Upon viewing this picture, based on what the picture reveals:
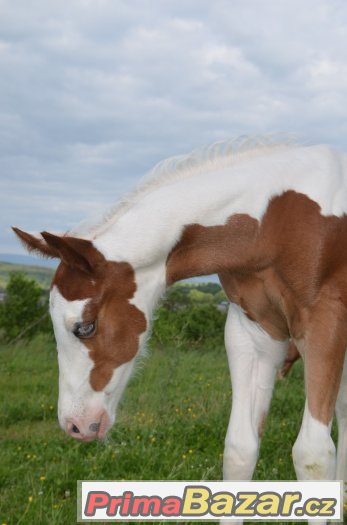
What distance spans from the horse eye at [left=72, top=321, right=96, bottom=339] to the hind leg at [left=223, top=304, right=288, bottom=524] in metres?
0.99

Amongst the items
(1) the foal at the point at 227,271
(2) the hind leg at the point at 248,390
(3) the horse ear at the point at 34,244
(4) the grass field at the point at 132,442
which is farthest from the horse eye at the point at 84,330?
(2) the hind leg at the point at 248,390

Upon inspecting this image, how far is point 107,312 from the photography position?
11.9 ft

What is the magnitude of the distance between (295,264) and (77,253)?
4.06ft

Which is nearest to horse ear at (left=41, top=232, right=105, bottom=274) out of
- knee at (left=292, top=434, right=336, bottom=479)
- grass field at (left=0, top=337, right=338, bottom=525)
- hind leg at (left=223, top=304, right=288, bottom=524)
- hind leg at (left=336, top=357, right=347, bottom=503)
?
grass field at (left=0, top=337, right=338, bottom=525)

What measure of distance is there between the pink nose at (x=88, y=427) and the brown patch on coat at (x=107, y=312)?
19 centimetres

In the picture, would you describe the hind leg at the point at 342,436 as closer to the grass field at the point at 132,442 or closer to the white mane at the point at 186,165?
the grass field at the point at 132,442

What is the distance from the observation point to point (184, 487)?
13.9 feet

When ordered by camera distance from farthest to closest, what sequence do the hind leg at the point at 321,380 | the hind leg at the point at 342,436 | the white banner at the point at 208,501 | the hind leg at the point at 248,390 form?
the hind leg at the point at 342,436 → the hind leg at the point at 248,390 → the white banner at the point at 208,501 → the hind leg at the point at 321,380

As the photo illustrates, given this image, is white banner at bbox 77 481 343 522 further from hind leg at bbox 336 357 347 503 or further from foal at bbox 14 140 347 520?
hind leg at bbox 336 357 347 503

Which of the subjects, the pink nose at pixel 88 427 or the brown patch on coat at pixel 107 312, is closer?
the brown patch on coat at pixel 107 312

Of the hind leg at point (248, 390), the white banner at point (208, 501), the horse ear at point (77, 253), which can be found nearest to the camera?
the horse ear at point (77, 253)

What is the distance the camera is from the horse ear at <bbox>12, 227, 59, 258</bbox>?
145 inches

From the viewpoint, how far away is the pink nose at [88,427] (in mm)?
3727

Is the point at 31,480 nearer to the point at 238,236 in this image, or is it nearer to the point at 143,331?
the point at 143,331
